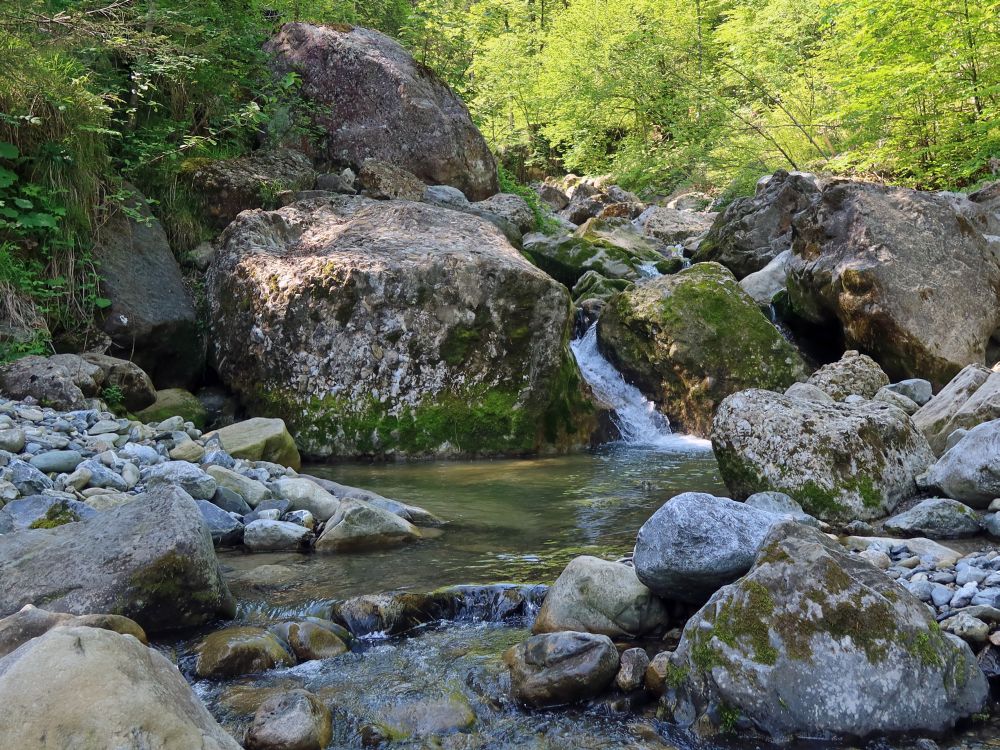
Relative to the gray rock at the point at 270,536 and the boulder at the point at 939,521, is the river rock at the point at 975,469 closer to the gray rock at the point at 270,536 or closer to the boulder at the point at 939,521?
the boulder at the point at 939,521

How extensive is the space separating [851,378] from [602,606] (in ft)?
20.0

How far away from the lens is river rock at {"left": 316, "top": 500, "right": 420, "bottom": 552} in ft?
17.6

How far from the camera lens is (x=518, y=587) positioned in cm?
437

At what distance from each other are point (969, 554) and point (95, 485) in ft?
16.7

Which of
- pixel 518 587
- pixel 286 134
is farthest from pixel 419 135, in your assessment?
pixel 518 587

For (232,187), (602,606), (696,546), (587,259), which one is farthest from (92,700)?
(587,259)

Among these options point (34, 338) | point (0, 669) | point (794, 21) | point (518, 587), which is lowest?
point (518, 587)

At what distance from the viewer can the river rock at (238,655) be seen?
360 cm

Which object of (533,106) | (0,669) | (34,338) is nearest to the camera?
(0,669)

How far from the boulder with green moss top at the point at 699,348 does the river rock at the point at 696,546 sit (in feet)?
18.8

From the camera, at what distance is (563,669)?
3.35m

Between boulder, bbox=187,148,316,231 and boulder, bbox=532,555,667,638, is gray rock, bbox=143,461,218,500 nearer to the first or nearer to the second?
boulder, bbox=532,555,667,638

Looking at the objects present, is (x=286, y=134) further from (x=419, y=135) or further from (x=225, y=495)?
(x=225, y=495)

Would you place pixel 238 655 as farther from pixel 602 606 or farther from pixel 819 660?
pixel 819 660
